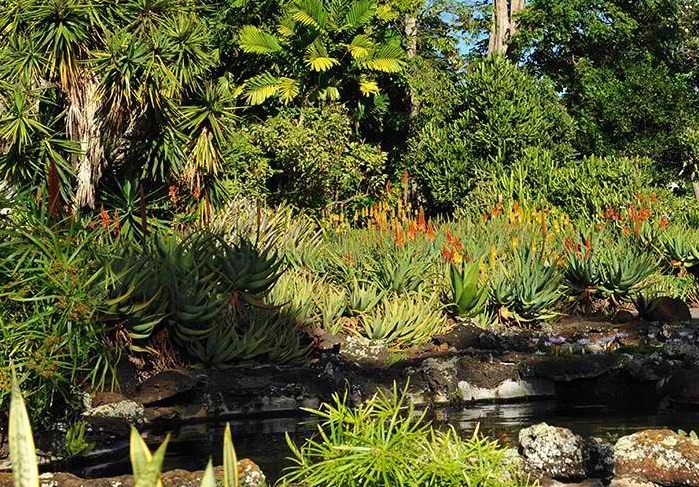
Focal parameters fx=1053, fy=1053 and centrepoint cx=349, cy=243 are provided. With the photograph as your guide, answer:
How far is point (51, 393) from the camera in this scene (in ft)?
24.6

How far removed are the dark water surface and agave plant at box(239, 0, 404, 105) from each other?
44.3ft

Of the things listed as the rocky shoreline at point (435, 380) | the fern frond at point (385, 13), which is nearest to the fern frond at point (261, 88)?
the fern frond at point (385, 13)

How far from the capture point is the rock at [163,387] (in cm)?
871

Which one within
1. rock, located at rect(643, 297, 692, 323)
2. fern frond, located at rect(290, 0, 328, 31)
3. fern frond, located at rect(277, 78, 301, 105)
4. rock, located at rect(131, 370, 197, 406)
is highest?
fern frond, located at rect(290, 0, 328, 31)

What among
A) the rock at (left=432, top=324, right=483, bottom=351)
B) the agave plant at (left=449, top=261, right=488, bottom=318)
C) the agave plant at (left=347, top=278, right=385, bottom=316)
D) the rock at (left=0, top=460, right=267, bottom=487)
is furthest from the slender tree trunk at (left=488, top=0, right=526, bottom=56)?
the rock at (left=0, top=460, right=267, bottom=487)

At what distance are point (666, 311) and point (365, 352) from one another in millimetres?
4035

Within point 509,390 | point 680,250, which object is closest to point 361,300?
point 509,390

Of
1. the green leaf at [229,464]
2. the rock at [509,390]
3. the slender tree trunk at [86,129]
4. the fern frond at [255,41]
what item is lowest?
the rock at [509,390]

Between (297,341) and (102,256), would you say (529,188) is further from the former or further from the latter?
(102,256)

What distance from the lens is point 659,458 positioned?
5.89 m

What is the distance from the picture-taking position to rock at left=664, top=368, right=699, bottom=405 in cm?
902

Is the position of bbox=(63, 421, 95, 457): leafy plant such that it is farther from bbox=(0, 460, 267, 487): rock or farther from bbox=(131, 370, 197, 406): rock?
bbox=(0, 460, 267, 487): rock

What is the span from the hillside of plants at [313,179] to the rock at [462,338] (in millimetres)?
197

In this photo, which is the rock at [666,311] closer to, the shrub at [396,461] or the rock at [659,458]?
the rock at [659,458]
